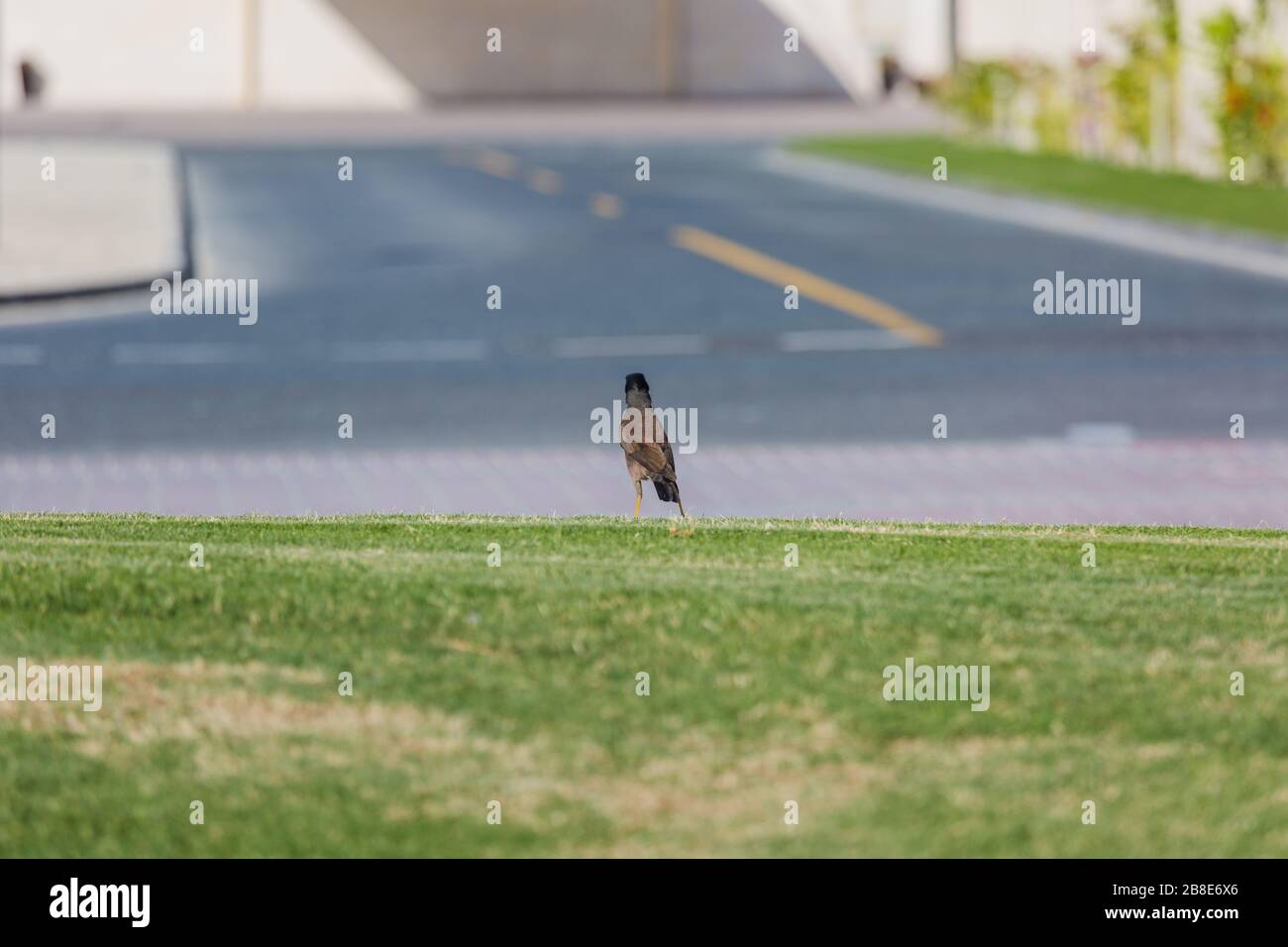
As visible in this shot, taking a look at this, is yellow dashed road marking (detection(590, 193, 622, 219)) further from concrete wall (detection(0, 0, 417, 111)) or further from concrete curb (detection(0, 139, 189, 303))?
concrete wall (detection(0, 0, 417, 111))

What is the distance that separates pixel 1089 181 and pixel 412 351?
16001 millimetres

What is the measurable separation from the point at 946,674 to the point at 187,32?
60.7m

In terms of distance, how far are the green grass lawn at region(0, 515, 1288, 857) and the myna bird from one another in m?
0.31

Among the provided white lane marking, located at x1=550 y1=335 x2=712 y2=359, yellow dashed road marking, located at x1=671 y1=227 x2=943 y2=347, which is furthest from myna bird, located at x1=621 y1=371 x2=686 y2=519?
yellow dashed road marking, located at x1=671 y1=227 x2=943 y2=347

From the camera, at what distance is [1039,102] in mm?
40750

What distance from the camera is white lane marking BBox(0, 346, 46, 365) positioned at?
58.2 ft

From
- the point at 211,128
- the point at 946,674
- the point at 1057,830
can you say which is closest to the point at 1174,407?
the point at 946,674

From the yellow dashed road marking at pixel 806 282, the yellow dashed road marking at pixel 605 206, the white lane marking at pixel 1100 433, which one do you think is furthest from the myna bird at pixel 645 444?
the yellow dashed road marking at pixel 605 206

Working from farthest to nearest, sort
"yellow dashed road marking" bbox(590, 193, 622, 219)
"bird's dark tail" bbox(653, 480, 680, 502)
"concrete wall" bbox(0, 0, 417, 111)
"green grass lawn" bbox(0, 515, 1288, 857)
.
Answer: "concrete wall" bbox(0, 0, 417, 111)
"yellow dashed road marking" bbox(590, 193, 622, 219)
"bird's dark tail" bbox(653, 480, 680, 502)
"green grass lawn" bbox(0, 515, 1288, 857)

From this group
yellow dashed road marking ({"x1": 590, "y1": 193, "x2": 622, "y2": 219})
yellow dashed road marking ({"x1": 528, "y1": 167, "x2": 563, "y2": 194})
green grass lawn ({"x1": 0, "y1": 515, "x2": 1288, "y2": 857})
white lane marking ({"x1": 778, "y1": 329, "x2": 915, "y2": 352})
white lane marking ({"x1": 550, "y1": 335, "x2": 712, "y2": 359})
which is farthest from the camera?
yellow dashed road marking ({"x1": 528, "y1": 167, "x2": 563, "y2": 194})

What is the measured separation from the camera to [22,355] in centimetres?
1806

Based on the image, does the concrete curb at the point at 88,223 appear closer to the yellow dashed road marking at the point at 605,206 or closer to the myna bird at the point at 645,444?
the yellow dashed road marking at the point at 605,206

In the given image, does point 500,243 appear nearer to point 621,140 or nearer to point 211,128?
point 621,140

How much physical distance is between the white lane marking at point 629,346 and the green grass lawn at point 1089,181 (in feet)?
28.5
